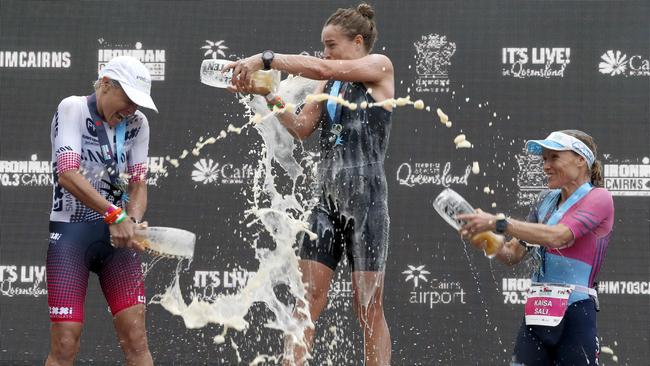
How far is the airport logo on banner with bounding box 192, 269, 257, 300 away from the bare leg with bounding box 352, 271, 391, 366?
2257 millimetres

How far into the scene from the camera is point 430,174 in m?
6.61

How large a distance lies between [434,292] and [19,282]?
9.39ft

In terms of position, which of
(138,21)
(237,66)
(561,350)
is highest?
(138,21)

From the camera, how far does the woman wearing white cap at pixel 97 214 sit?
13.6 feet

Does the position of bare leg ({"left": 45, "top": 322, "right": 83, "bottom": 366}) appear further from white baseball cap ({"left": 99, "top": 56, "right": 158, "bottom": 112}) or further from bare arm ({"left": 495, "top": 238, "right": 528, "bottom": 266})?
bare arm ({"left": 495, "top": 238, "right": 528, "bottom": 266})

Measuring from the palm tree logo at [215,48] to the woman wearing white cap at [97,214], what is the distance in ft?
7.82

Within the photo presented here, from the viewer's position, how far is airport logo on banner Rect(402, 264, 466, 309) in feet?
21.4

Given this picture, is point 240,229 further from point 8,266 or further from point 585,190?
point 585,190

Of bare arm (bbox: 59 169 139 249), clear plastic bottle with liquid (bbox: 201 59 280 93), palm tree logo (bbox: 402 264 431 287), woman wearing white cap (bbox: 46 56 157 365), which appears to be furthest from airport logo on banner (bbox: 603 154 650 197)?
bare arm (bbox: 59 169 139 249)

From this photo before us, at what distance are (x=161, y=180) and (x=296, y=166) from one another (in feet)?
5.13

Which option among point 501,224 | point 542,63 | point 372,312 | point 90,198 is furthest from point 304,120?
point 542,63

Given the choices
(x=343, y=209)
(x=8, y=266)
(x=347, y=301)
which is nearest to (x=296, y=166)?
(x=343, y=209)

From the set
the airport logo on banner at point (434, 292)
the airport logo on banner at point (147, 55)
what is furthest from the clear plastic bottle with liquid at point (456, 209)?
the airport logo on banner at point (147, 55)

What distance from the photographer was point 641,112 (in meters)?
6.59
